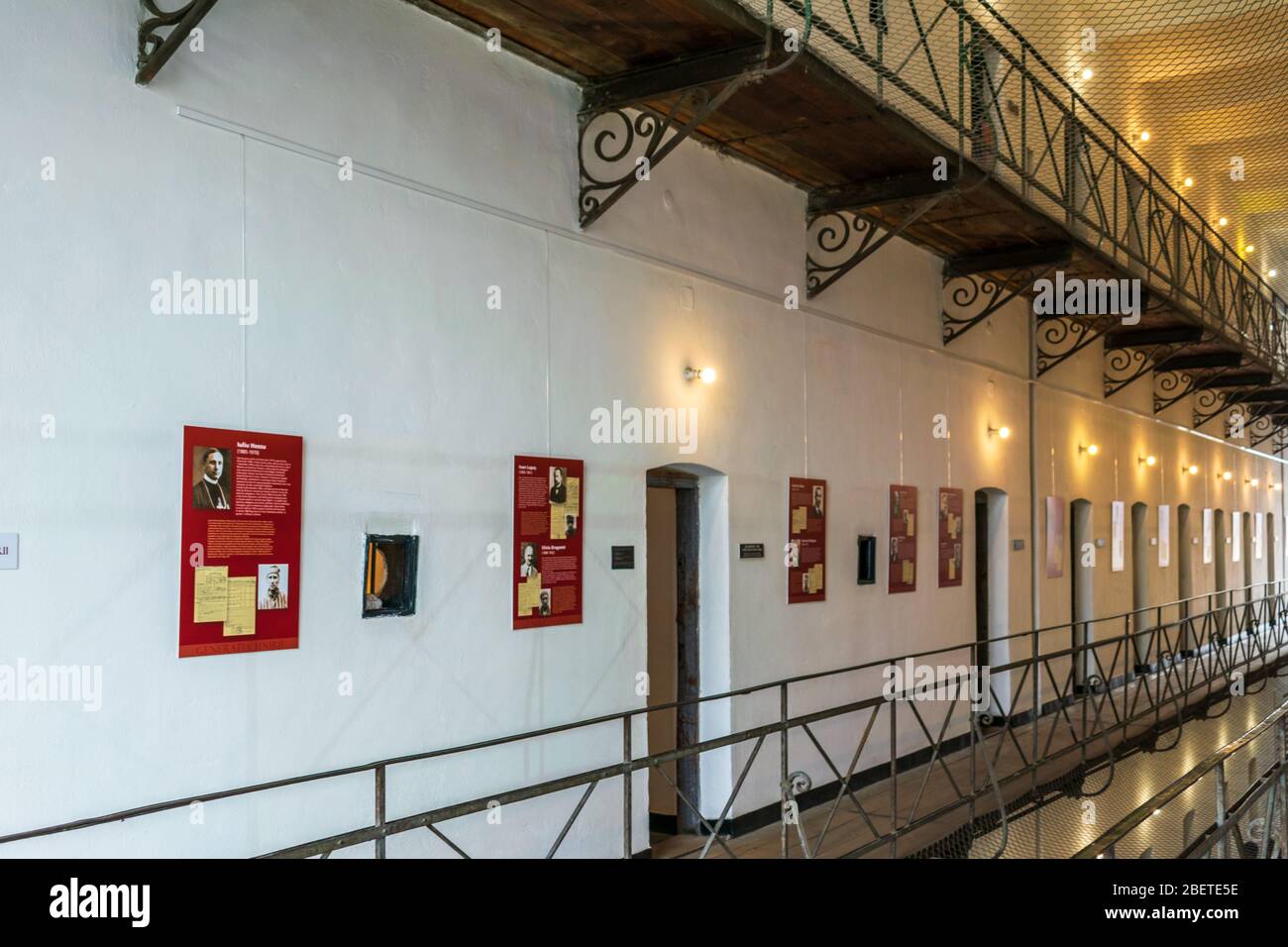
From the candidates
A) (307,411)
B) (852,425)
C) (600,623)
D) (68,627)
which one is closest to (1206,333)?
(852,425)

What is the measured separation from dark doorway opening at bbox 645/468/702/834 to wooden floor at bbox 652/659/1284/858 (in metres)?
0.25

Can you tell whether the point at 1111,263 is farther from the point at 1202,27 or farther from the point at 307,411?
the point at 307,411

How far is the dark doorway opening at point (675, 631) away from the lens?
6.05m

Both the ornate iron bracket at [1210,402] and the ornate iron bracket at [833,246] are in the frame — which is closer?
the ornate iron bracket at [833,246]

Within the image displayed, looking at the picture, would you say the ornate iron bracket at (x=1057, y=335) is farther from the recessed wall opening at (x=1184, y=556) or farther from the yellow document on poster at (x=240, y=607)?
the yellow document on poster at (x=240, y=607)

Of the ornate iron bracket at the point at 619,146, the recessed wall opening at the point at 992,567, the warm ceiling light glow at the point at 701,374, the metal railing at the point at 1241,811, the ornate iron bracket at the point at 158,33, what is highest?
the ornate iron bracket at the point at 619,146

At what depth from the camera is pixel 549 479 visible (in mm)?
4867

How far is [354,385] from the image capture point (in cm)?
407

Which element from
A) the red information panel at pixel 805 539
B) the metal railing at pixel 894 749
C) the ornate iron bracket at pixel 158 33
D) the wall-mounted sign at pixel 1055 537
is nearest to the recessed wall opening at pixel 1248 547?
the metal railing at pixel 894 749

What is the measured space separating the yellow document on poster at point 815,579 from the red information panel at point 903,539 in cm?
99

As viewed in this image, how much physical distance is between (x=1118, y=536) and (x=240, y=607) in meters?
10.8

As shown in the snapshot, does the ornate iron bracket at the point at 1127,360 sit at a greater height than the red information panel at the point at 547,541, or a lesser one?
greater
